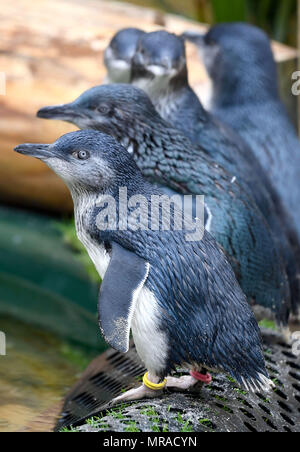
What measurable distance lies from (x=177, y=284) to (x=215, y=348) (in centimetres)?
18

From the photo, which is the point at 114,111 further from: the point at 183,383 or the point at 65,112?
the point at 183,383

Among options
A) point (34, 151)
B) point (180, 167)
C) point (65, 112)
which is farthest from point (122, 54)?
point (34, 151)

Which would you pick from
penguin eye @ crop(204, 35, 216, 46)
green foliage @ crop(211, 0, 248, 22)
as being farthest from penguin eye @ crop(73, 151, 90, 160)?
green foliage @ crop(211, 0, 248, 22)

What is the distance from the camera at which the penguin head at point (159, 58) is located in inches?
105

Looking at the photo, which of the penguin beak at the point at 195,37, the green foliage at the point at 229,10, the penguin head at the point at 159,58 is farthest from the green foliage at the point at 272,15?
the penguin head at the point at 159,58

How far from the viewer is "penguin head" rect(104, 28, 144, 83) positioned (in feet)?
10.1

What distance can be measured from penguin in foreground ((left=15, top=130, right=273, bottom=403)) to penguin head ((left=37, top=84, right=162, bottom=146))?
0.38 meters

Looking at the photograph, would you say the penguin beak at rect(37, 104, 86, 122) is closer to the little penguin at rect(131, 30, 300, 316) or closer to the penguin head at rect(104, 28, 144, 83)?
the little penguin at rect(131, 30, 300, 316)

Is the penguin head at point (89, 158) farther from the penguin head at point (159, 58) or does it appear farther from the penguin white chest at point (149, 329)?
the penguin head at point (159, 58)

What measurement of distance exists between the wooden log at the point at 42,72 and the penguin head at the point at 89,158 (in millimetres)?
2038

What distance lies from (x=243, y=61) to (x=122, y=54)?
0.55m
